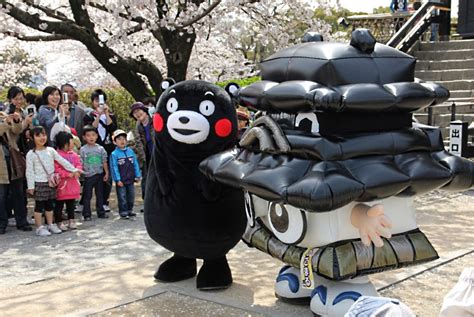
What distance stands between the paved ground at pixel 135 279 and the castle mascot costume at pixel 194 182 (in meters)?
0.41

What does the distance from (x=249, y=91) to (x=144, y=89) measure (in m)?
7.59

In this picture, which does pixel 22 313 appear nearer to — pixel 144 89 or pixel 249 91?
pixel 249 91

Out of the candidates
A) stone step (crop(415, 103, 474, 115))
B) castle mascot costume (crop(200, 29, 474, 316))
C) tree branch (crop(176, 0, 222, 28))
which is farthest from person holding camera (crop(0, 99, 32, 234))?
Result: stone step (crop(415, 103, 474, 115))

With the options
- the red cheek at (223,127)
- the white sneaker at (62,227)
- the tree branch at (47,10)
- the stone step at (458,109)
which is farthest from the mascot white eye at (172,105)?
the stone step at (458,109)

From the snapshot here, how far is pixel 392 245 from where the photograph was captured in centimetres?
420

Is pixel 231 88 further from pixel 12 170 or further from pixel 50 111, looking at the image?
pixel 50 111

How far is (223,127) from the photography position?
4.96m

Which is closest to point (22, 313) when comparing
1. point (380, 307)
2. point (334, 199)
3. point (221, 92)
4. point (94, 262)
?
point (94, 262)

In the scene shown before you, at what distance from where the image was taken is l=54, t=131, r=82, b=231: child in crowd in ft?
25.2

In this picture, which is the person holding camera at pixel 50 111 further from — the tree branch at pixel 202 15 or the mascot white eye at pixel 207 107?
the mascot white eye at pixel 207 107

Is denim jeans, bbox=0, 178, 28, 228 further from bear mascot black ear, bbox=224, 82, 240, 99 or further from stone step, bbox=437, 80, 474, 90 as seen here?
stone step, bbox=437, 80, 474, 90

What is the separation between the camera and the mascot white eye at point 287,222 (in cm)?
412

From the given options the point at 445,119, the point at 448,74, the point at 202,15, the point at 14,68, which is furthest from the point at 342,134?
the point at 14,68

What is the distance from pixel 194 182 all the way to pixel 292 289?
1.17 m
